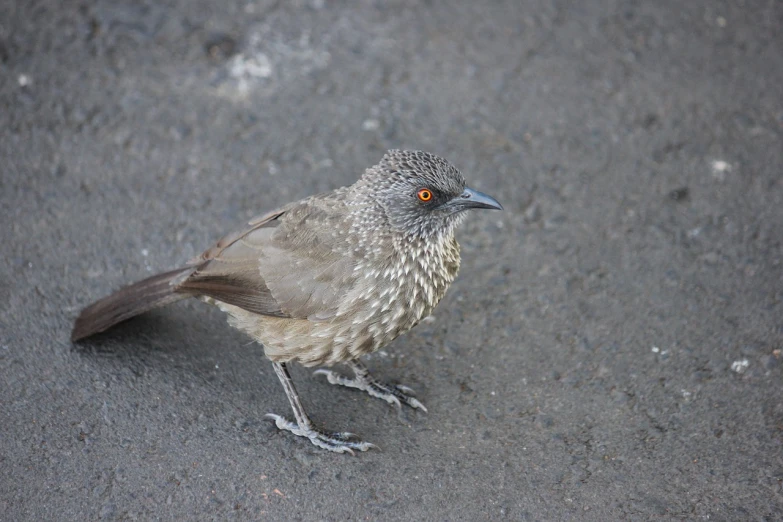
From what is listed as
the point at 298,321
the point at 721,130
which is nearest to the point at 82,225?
the point at 298,321

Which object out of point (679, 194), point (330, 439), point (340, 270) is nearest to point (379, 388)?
point (330, 439)

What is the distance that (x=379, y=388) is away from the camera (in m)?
4.49

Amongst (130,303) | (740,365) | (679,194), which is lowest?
(130,303)

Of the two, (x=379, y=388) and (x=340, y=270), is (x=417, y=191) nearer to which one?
(x=340, y=270)

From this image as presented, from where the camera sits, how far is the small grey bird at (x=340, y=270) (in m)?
4.02

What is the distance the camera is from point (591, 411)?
4.39 meters

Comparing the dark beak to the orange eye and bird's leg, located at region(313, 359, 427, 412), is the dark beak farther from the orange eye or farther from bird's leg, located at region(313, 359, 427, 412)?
bird's leg, located at region(313, 359, 427, 412)

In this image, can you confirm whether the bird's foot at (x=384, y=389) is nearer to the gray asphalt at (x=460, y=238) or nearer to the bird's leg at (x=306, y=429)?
the gray asphalt at (x=460, y=238)

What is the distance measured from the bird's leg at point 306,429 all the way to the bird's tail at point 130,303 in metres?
0.74

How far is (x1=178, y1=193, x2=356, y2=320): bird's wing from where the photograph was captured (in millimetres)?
4020

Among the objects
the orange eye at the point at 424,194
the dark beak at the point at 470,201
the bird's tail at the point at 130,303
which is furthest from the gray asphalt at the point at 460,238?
the orange eye at the point at 424,194

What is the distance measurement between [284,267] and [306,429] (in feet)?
2.92

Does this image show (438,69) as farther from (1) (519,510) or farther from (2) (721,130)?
(1) (519,510)

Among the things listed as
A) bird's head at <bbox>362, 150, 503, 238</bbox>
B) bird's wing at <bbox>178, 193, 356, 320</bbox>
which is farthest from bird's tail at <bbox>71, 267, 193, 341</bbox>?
bird's head at <bbox>362, 150, 503, 238</bbox>
